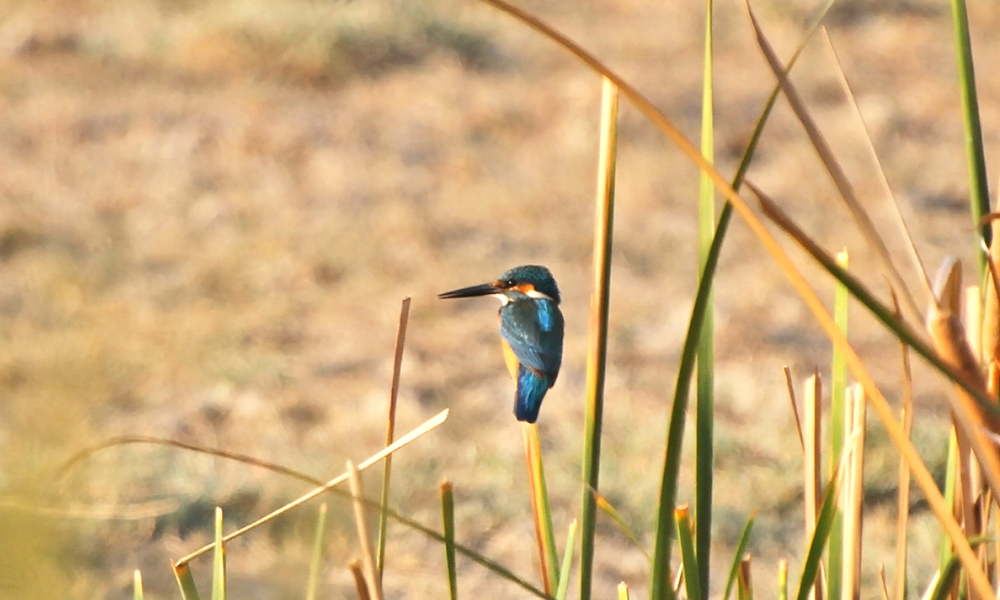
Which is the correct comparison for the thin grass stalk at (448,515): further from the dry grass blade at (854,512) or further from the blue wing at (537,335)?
the dry grass blade at (854,512)

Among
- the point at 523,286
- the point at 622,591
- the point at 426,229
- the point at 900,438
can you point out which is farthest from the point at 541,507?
the point at 426,229

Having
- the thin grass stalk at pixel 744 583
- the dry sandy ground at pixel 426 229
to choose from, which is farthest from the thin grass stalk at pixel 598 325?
the dry sandy ground at pixel 426 229

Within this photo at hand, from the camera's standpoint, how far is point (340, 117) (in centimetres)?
510

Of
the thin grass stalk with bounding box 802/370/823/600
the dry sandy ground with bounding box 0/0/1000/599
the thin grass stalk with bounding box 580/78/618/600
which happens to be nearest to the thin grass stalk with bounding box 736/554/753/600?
the thin grass stalk with bounding box 802/370/823/600

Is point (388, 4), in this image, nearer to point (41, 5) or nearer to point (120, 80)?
point (120, 80)

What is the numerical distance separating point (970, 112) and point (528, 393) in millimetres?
322

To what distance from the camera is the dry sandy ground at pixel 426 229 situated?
9.53ft

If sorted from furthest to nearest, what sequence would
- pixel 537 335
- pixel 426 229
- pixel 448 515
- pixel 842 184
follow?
pixel 426 229 → pixel 537 335 → pixel 448 515 → pixel 842 184

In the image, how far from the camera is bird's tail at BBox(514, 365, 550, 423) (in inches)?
29.5

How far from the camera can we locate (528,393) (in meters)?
0.78

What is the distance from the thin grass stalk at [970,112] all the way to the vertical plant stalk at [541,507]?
30 centimetres

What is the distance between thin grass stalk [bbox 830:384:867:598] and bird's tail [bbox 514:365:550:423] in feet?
0.76

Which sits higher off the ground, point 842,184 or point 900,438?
point 842,184

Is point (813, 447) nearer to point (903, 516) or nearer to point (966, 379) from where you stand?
point (903, 516)
